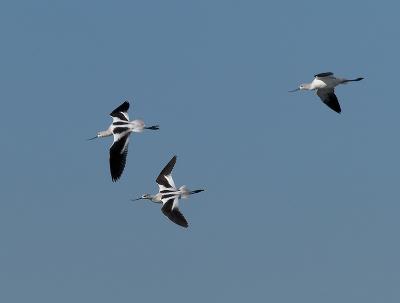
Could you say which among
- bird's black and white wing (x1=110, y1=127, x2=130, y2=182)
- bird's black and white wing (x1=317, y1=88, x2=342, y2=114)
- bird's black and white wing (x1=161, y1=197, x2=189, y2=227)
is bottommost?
bird's black and white wing (x1=161, y1=197, x2=189, y2=227)

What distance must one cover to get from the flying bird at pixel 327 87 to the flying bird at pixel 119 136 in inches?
558

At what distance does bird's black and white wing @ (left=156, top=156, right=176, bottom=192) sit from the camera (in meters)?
88.4

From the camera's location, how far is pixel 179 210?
276ft

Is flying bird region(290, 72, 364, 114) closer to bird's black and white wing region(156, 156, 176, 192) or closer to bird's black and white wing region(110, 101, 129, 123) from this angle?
bird's black and white wing region(156, 156, 176, 192)

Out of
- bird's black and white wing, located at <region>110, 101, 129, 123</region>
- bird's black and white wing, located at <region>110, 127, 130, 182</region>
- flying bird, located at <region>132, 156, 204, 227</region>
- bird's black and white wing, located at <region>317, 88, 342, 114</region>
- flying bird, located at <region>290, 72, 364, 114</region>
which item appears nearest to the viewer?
bird's black and white wing, located at <region>110, 127, 130, 182</region>

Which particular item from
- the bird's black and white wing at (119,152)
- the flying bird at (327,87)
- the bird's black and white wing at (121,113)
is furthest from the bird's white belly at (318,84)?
the bird's black and white wing at (119,152)

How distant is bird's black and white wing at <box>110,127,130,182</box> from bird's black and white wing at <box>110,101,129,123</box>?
7.45ft

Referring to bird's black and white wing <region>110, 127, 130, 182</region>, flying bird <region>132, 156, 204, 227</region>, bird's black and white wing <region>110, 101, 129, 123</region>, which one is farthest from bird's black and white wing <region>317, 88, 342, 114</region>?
bird's black and white wing <region>110, 127, 130, 182</region>

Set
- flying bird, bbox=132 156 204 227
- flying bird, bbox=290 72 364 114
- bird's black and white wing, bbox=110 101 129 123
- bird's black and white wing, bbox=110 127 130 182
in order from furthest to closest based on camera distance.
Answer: flying bird, bbox=290 72 364 114
bird's black and white wing, bbox=110 101 129 123
flying bird, bbox=132 156 204 227
bird's black and white wing, bbox=110 127 130 182

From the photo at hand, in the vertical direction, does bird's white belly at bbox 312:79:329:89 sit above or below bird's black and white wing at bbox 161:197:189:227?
above

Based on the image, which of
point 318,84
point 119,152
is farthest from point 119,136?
point 318,84

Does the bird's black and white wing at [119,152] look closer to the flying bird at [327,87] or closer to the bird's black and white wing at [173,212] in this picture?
the bird's black and white wing at [173,212]

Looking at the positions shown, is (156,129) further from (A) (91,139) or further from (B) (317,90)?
Answer: (B) (317,90)

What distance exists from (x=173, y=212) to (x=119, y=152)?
643 centimetres
